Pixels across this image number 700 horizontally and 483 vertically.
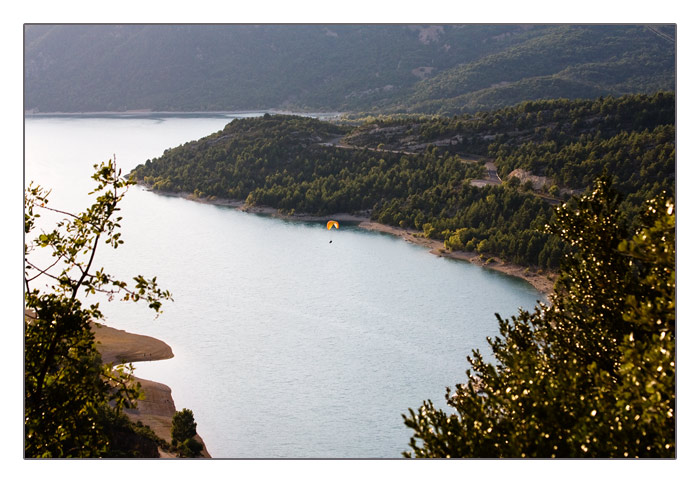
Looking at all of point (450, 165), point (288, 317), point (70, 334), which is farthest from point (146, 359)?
point (450, 165)

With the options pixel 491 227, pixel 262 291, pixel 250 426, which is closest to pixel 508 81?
pixel 491 227

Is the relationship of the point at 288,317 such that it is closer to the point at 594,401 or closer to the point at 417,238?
the point at 417,238

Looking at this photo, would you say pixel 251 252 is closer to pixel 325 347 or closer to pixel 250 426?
pixel 325 347

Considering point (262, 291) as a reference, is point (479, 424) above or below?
above

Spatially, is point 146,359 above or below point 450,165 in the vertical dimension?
below

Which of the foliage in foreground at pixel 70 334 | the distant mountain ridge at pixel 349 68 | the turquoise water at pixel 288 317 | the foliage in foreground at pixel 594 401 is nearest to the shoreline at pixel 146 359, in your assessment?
the turquoise water at pixel 288 317
